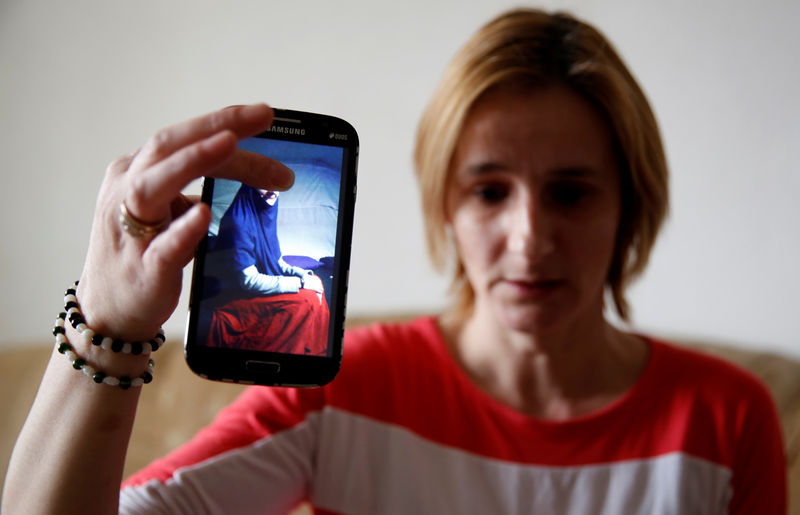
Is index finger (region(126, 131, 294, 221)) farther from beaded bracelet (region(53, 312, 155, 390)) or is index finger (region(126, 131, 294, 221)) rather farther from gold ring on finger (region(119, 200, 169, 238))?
beaded bracelet (region(53, 312, 155, 390))

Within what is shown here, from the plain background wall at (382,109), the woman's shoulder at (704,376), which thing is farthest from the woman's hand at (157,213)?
the plain background wall at (382,109)

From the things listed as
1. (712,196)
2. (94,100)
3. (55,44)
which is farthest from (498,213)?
(55,44)

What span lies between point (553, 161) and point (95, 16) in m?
1.70

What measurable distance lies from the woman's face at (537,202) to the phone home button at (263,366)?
421mm

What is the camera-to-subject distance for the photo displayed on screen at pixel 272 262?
57 centimetres

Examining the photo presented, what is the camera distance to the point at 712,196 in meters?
1.44

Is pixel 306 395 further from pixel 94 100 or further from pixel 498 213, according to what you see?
pixel 94 100

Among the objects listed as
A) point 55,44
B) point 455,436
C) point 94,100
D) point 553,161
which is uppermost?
point 55,44

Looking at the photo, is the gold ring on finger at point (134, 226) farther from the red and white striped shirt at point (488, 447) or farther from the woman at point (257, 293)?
the red and white striped shirt at point (488, 447)

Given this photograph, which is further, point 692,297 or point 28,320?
point 28,320

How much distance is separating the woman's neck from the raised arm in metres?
0.58

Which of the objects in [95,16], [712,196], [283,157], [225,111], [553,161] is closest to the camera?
[225,111]

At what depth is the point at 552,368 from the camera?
1028 mm

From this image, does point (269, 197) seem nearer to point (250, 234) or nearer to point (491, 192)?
point (250, 234)
